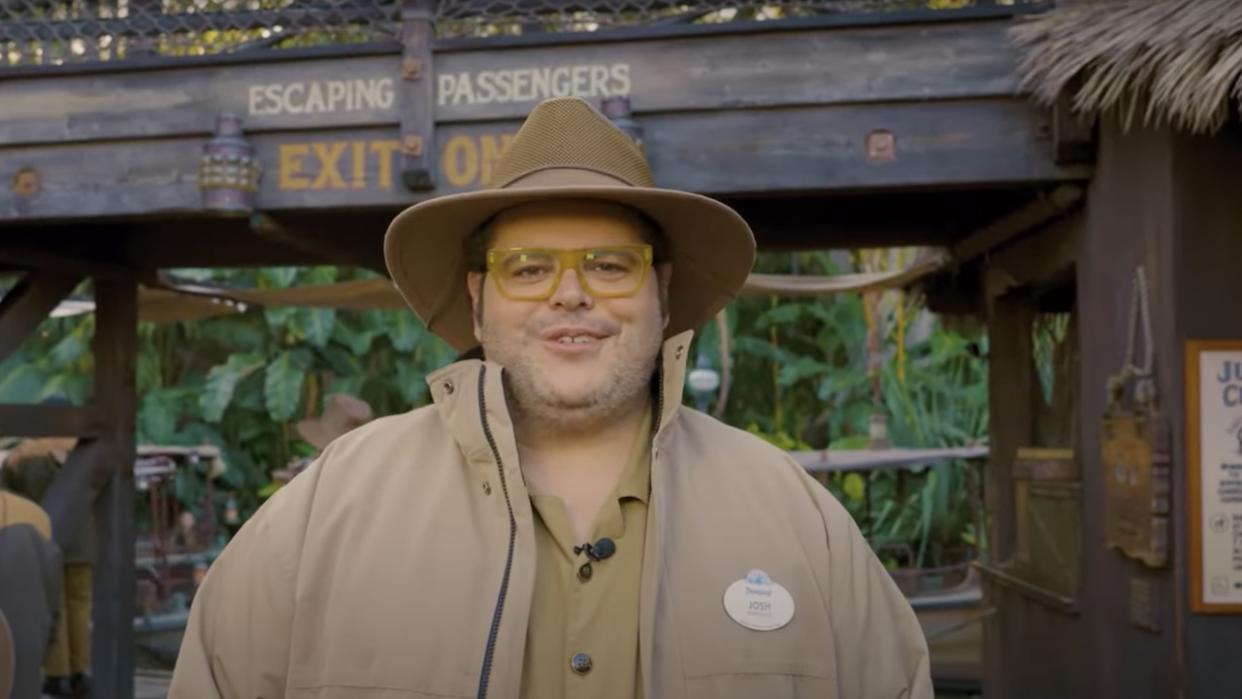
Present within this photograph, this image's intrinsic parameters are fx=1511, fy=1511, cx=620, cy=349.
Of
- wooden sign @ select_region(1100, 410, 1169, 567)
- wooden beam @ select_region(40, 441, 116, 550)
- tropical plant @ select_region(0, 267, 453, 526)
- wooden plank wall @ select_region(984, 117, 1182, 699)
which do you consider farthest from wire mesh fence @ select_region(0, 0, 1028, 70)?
tropical plant @ select_region(0, 267, 453, 526)

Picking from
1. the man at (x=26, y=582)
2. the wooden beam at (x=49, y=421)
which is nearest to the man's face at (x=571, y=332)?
the man at (x=26, y=582)

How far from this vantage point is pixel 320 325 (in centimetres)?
1563

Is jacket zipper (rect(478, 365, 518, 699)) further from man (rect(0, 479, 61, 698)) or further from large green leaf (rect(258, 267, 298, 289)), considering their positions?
large green leaf (rect(258, 267, 298, 289))

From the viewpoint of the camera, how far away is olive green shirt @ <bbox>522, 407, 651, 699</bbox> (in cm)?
250

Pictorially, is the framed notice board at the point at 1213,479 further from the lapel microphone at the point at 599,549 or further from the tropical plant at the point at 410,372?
the tropical plant at the point at 410,372

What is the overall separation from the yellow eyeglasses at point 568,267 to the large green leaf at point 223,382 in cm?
1334

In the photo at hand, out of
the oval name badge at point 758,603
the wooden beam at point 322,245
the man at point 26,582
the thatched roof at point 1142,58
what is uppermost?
the thatched roof at point 1142,58

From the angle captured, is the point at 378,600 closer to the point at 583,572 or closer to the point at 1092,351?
the point at 583,572

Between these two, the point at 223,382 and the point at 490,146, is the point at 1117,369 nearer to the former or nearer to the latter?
the point at 490,146

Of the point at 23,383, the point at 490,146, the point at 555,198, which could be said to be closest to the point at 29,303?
the point at 490,146

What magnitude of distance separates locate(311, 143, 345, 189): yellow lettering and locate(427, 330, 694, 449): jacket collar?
3018mm

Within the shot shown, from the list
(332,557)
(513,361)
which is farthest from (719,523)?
(332,557)

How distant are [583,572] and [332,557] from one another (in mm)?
430

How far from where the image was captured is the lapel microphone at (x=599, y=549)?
8.50ft
